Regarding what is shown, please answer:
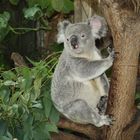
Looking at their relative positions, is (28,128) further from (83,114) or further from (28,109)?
(83,114)

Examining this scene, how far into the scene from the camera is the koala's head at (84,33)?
117 inches

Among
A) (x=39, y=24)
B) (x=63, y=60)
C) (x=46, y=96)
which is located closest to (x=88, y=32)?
(x=63, y=60)

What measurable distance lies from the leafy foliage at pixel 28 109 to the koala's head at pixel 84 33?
0.24m

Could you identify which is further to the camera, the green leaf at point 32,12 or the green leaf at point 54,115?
the green leaf at point 32,12

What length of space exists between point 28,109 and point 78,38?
0.56 metres

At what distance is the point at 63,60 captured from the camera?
3.03 meters

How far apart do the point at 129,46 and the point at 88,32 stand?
0.69 m

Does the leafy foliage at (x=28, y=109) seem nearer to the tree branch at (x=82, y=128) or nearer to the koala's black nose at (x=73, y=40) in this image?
the tree branch at (x=82, y=128)

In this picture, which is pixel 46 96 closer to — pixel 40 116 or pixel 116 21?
pixel 40 116

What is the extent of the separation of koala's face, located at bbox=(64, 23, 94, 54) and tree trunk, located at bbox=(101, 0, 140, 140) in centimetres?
49

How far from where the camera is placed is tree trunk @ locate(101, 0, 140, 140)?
237 centimetres

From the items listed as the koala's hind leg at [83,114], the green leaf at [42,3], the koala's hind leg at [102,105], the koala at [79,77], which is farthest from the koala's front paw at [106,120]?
the green leaf at [42,3]

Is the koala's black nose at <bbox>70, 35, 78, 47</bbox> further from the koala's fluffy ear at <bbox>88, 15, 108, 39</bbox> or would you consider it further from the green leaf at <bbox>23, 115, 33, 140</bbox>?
the green leaf at <bbox>23, 115, 33, 140</bbox>

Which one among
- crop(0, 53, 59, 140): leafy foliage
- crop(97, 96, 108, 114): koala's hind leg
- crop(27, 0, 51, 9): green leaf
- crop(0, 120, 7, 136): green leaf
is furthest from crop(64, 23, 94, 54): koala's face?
crop(27, 0, 51, 9): green leaf
